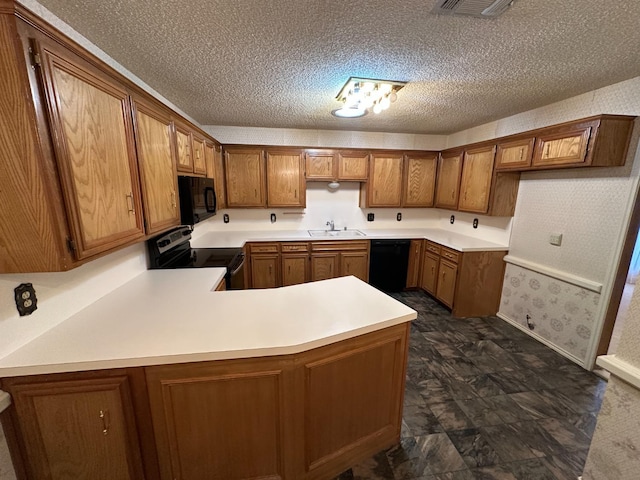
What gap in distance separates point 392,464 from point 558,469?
952 millimetres

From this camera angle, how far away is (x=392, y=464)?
4.93 ft

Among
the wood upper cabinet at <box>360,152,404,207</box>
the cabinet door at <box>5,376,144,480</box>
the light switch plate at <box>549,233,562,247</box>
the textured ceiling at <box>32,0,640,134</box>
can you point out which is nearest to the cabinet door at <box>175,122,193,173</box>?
the textured ceiling at <box>32,0,640,134</box>

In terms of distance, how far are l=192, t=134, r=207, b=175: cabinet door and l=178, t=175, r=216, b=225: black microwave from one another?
140mm

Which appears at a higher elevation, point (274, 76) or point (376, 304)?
point (274, 76)

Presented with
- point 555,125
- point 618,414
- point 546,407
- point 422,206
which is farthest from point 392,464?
point 422,206

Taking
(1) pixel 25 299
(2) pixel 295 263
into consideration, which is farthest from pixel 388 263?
(1) pixel 25 299

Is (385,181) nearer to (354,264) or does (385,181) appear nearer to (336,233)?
(336,233)

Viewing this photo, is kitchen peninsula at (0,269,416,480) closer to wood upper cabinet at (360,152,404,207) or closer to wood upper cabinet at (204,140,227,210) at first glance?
wood upper cabinet at (204,140,227,210)

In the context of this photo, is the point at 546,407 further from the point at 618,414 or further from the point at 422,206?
the point at 422,206

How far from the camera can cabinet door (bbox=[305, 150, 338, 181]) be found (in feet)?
12.1

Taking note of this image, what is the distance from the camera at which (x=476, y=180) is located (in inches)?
126

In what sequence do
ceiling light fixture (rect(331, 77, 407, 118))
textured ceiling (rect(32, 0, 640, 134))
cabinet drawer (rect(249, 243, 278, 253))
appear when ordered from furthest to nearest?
cabinet drawer (rect(249, 243, 278, 253)) < ceiling light fixture (rect(331, 77, 407, 118)) < textured ceiling (rect(32, 0, 640, 134))

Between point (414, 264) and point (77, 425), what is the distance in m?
3.74

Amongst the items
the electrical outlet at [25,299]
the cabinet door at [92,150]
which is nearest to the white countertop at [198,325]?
the electrical outlet at [25,299]
